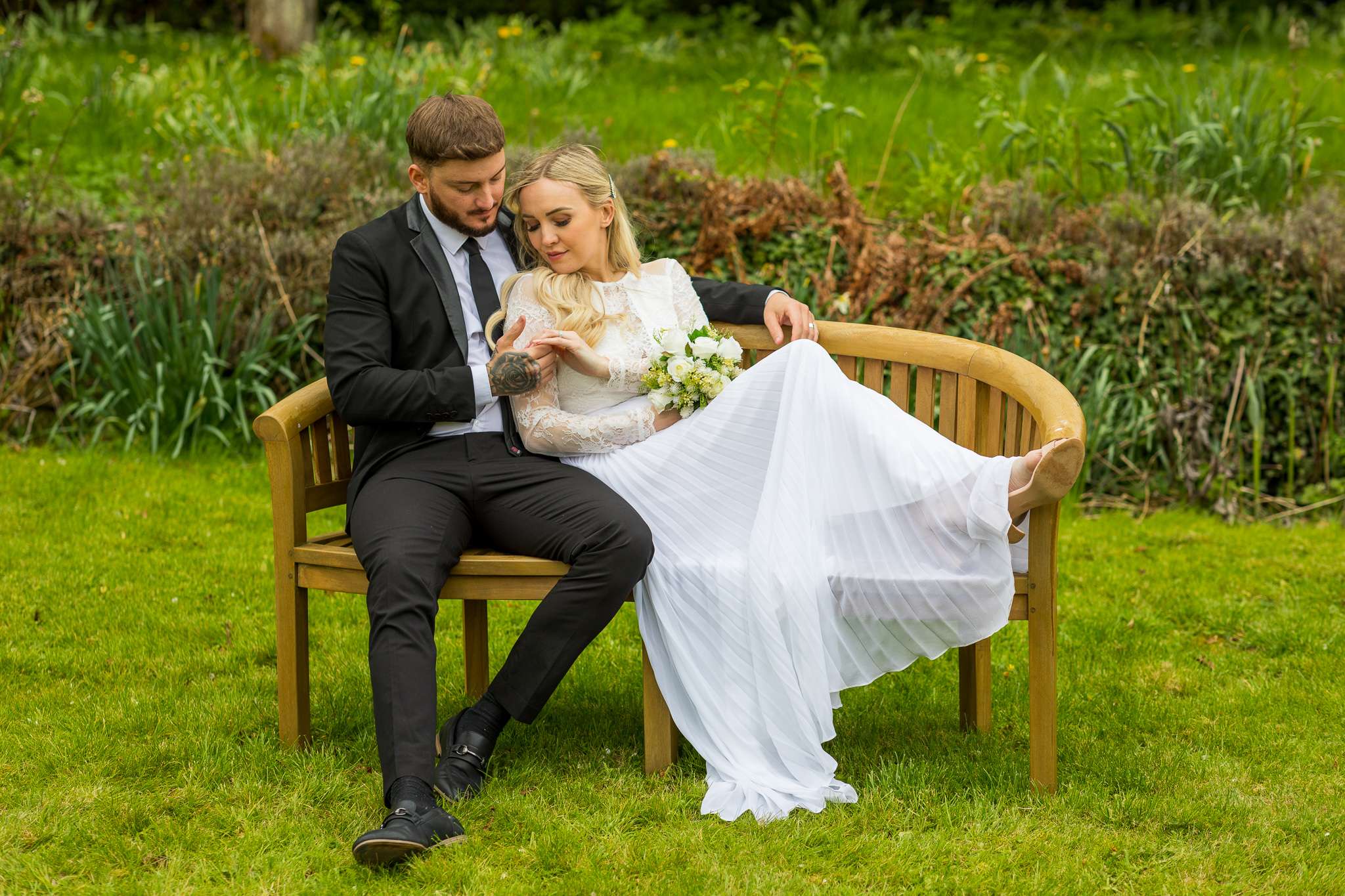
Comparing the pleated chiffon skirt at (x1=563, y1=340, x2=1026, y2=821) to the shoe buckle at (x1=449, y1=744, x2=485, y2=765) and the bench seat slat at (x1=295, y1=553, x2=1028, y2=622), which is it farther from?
the shoe buckle at (x1=449, y1=744, x2=485, y2=765)

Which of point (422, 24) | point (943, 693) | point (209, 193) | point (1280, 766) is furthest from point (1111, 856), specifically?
point (422, 24)

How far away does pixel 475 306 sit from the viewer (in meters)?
3.64

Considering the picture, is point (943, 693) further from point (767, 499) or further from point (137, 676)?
point (137, 676)

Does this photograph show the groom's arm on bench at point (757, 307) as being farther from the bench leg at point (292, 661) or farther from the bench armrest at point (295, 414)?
the bench leg at point (292, 661)

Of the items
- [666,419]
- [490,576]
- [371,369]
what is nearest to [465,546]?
[490,576]

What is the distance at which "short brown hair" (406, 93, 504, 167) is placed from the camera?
3422 millimetres

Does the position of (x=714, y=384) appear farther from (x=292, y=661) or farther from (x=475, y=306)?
(x=292, y=661)

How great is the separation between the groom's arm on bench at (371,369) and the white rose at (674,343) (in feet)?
1.66

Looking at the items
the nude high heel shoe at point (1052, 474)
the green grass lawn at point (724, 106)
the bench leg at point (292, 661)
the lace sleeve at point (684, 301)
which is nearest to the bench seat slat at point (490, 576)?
the bench leg at point (292, 661)

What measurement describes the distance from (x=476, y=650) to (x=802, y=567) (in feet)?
3.73

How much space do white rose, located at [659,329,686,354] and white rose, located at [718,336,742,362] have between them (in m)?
0.10

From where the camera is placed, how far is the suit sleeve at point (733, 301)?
3793 mm

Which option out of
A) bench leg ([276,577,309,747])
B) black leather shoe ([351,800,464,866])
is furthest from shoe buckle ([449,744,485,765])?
bench leg ([276,577,309,747])

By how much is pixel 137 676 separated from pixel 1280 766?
→ 10.2 feet
